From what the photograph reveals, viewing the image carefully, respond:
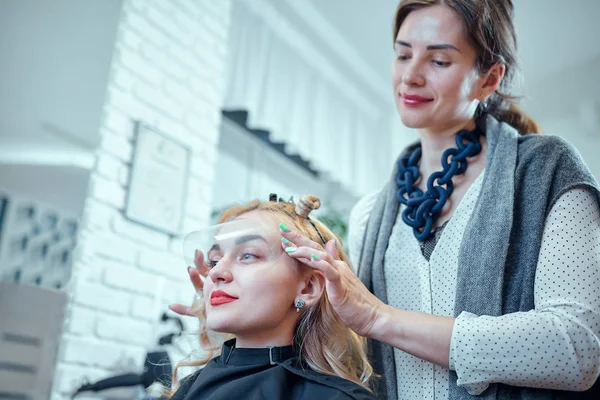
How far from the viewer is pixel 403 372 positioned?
1226mm

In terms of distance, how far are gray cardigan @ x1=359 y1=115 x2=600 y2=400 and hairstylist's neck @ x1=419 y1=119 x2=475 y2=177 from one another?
0.13 meters

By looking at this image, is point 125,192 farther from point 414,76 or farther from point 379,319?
point 379,319

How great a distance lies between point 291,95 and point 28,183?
72.9 inches

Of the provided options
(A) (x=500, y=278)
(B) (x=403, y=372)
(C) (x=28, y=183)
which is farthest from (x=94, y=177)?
(A) (x=500, y=278)

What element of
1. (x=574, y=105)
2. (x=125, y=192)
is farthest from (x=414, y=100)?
(x=574, y=105)

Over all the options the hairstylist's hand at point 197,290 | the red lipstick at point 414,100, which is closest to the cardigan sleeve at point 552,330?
the red lipstick at point 414,100

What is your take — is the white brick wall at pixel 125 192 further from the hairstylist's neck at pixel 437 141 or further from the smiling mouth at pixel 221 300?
the hairstylist's neck at pixel 437 141

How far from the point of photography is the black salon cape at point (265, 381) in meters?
1.11

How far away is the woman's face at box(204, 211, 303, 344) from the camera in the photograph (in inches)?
46.4

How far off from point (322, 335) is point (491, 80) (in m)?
0.65

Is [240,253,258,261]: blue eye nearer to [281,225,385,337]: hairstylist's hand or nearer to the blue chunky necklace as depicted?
[281,225,385,337]: hairstylist's hand

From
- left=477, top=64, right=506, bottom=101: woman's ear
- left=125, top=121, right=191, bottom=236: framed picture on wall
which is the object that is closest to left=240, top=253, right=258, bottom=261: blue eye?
left=477, top=64, right=506, bottom=101: woman's ear

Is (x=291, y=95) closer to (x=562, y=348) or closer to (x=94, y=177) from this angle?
(x=94, y=177)

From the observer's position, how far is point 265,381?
45.4 inches
